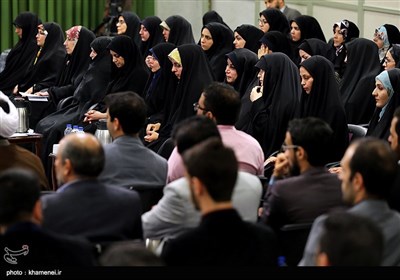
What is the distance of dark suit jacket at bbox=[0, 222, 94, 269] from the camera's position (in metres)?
2.71

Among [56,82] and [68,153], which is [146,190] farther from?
[56,82]

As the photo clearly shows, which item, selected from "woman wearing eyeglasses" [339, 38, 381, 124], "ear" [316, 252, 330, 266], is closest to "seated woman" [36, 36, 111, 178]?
"woman wearing eyeglasses" [339, 38, 381, 124]

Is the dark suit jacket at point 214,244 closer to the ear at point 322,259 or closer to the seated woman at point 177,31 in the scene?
the ear at point 322,259

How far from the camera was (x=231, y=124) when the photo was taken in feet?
15.1

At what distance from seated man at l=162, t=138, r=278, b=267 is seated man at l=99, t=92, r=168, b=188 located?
1052mm

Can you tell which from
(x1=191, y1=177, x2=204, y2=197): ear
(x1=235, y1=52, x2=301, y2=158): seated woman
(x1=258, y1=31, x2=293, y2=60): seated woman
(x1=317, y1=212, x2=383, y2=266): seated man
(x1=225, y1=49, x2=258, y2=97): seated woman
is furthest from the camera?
(x1=258, y1=31, x2=293, y2=60): seated woman

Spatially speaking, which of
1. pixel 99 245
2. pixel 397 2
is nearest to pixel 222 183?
pixel 99 245

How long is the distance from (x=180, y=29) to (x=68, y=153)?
5779mm

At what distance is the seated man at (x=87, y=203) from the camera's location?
3199 mm

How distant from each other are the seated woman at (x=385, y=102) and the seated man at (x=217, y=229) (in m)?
2.68

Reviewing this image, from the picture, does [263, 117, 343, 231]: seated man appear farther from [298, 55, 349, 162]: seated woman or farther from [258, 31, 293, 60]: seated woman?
[258, 31, 293, 60]: seated woman

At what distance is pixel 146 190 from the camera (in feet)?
13.1

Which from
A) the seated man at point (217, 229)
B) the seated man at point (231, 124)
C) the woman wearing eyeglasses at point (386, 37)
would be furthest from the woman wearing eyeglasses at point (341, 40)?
the seated man at point (217, 229)

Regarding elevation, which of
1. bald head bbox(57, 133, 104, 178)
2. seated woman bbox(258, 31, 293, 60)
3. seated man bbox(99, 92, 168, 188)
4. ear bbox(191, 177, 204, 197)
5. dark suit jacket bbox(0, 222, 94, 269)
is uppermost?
ear bbox(191, 177, 204, 197)
